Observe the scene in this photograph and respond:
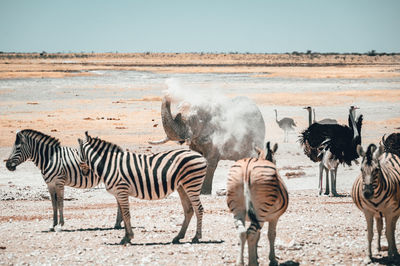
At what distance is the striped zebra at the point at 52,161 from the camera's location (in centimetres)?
1168

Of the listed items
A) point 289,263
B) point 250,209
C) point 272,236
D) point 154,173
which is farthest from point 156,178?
point 250,209

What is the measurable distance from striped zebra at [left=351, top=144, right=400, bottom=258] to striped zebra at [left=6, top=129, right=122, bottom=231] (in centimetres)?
551

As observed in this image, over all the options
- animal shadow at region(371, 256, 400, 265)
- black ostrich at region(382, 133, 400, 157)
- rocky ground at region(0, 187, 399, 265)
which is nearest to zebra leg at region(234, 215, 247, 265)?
rocky ground at region(0, 187, 399, 265)

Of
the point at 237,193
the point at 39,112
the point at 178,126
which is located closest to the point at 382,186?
the point at 237,193

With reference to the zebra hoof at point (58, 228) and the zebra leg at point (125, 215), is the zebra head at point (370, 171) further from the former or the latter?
the zebra hoof at point (58, 228)

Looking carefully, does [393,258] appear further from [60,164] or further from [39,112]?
[39,112]

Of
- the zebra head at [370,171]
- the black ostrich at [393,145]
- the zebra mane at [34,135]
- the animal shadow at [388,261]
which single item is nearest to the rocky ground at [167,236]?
the animal shadow at [388,261]

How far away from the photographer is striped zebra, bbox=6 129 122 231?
1168 centimetres

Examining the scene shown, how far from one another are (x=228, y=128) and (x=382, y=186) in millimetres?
7976

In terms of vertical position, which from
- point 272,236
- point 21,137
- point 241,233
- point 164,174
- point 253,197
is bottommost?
point 272,236

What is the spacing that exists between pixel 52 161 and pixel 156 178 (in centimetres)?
275

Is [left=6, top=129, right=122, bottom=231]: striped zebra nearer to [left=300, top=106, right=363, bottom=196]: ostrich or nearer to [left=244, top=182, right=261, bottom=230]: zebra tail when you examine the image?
[left=244, top=182, right=261, bottom=230]: zebra tail

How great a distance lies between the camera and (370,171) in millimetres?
7766

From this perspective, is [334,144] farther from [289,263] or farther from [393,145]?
[289,263]
